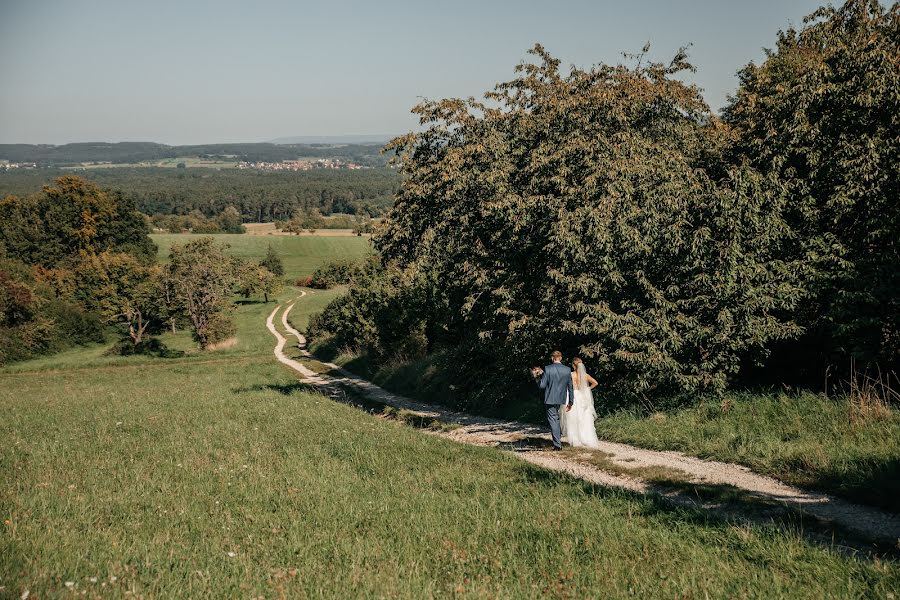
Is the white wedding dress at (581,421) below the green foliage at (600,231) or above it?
below

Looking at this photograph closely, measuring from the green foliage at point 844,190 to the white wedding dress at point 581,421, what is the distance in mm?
5399

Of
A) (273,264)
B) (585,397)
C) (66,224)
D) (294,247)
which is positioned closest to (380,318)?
(585,397)

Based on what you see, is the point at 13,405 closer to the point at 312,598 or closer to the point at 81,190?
the point at 312,598

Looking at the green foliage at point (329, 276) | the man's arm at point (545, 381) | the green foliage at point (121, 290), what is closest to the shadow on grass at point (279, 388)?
the man's arm at point (545, 381)

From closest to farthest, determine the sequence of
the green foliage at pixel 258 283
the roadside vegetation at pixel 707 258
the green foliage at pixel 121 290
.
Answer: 1. the roadside vegetation at pixel 707 258
2. the green foliage at pixel 121 290
3. the green foliage at pixel 258 283

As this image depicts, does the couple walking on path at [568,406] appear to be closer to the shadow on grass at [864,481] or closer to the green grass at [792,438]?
the green grass at [792,438]

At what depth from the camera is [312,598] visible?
5.79m

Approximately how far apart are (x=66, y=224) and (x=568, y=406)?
84022 millimetres

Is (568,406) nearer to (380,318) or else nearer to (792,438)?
(792,438)

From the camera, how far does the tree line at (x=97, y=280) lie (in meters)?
55.8

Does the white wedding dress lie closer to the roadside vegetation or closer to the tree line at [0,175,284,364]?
the roadside vegetation

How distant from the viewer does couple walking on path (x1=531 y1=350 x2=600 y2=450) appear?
44.5ft

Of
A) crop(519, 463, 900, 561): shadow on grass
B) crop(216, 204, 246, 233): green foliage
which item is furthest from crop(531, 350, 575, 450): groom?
crop(216, 204, 246, 233): green foliage

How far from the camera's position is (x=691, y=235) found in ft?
47.8
